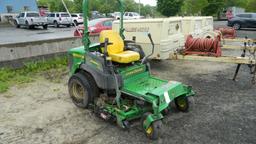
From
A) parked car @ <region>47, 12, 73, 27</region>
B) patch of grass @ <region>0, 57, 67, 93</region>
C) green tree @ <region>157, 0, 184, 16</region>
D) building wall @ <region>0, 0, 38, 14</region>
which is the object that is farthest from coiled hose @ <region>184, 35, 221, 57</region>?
green tree @ <region>157, 0, 184, 16</region>

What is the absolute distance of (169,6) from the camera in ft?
140

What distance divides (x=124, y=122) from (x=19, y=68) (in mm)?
5161

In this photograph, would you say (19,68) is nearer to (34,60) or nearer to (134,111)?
Result: (34,60)

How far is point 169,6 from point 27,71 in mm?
36514

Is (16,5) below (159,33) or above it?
above

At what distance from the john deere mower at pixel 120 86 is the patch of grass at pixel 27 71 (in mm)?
2461

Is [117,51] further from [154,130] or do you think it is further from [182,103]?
[154,130]

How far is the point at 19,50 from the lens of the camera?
8648mm

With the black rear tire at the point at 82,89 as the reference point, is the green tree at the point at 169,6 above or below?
above

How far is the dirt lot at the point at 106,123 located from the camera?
15.0ft

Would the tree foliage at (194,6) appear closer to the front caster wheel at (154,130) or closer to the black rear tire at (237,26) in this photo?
the black rear tire at (237,26)

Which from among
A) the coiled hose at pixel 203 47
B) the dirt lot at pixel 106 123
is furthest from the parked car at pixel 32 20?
the coiled hose at pixel 203 47

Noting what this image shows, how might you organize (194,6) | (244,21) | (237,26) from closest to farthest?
(244,21), (237,26), (194,6)

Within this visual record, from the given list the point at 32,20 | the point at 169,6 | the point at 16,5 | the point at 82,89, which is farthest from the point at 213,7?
the point at 82,89
